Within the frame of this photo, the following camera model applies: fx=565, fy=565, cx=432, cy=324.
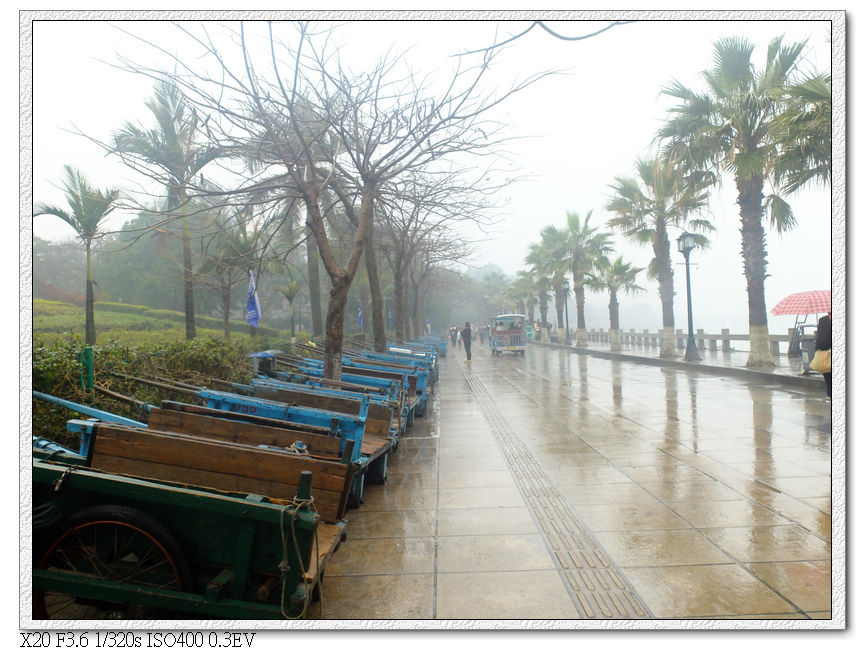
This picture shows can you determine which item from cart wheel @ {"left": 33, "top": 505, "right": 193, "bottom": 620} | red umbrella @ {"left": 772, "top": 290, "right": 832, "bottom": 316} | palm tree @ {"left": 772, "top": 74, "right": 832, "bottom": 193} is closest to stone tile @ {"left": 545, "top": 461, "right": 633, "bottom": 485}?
cart wheel @ {"left": 33, "top": 505, "right": 193, "bottom": 620}

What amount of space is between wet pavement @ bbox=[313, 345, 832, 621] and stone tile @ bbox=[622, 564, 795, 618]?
0.01 meters

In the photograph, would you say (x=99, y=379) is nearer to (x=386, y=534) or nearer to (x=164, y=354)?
(x=164, y=354)

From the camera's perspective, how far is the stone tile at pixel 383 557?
12.4 ft

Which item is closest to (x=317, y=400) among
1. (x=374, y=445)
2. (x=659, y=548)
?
(x=374, y=445)

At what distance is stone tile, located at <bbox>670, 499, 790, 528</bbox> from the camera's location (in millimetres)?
4473

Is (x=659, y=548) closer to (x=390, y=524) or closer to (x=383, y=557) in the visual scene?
(x=383, y=557)

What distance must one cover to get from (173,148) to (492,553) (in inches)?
463

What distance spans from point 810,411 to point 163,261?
31051 millimetres

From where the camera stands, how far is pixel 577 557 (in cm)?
391

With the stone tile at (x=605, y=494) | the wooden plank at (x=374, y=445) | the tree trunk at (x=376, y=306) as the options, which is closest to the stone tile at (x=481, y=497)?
the stone tile at (x=605, y=494)

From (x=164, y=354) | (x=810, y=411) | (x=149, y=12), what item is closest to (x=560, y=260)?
(x=810, y=411)

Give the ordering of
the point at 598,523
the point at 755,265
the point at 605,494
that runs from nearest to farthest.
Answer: the point at 598,523 < the point at 605,494 < the point at 755,265

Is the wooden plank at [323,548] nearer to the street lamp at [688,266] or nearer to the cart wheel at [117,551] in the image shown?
the cart wheel at [117,551]

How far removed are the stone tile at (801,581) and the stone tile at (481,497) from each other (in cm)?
205
